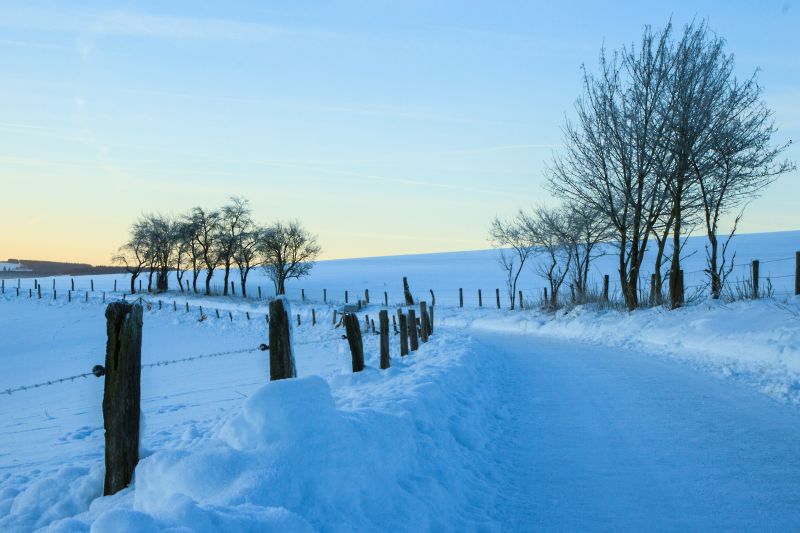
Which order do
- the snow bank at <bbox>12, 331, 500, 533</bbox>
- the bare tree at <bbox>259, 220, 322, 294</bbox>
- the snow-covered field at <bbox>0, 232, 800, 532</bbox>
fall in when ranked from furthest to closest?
the bare tree at <bbox>259, 220, 322, 294</bbox>
the snow-covered field at <bbox>0, 232, 800, 532</bbox>
the snow bank at <bbox>12, 331, 500, 533</bbox>

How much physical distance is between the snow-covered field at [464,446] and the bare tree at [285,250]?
45.9 meters

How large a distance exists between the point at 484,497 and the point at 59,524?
321 cm

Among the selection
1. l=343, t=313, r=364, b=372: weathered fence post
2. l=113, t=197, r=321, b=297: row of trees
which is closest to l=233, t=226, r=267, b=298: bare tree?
l=113, t=197, r=321, b=297: row of trees

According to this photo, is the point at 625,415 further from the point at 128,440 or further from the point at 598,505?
the point at 128,440

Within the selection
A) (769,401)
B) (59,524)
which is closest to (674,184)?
(769,401)

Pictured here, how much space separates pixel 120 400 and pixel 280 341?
5.87 feet

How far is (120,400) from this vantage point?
458 centimetres

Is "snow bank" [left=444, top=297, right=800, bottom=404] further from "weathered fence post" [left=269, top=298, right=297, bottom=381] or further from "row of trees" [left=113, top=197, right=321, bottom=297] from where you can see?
"row of trees" [left=113, top=197, right=321, bottom=297]

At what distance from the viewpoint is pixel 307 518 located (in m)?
3.47

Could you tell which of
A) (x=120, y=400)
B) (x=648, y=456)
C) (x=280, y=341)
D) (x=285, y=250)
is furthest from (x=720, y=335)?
(x=285, y=250)

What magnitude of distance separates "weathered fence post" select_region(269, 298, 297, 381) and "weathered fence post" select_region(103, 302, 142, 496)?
160 centimetres

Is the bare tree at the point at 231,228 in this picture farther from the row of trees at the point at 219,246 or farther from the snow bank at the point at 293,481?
the snow bank at the point at 293,481

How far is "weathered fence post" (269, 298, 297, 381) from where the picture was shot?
6004 millimetres

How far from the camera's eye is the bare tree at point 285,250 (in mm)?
60750
